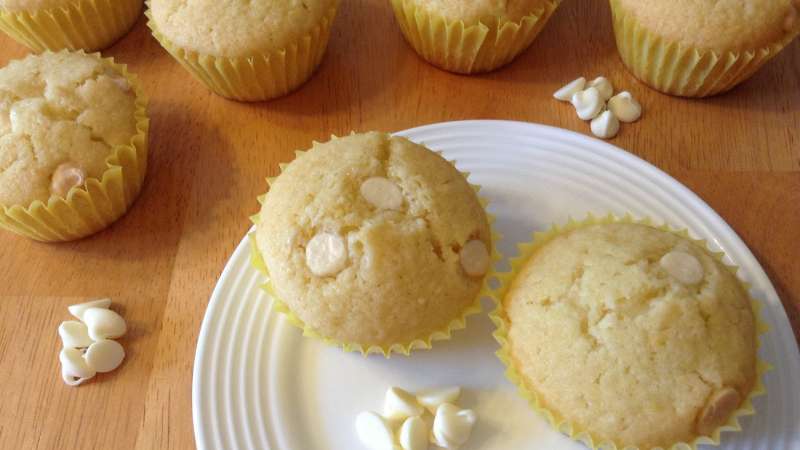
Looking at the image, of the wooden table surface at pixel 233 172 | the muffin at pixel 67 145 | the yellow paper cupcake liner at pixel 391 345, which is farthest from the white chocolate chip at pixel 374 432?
the muffin at pixel 67 145

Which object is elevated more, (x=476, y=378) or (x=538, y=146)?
(x=538, y=146)

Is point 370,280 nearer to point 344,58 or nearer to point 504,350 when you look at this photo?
point 504,350

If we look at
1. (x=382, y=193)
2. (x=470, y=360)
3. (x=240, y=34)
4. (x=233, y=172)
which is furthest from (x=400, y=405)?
(x=240, y=34)

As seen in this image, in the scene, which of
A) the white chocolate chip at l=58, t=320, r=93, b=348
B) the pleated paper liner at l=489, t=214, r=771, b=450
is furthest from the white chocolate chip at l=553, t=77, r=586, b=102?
the white chocolate chip at l=58, t=320, r=93, b=348

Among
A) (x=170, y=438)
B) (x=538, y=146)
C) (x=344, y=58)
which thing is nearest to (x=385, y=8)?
(x=344, y=58)

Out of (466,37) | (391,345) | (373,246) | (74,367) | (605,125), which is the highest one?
(466,37)

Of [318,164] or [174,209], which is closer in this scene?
[318,164]

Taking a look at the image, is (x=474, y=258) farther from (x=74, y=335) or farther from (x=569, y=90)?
(x=74, y=335)

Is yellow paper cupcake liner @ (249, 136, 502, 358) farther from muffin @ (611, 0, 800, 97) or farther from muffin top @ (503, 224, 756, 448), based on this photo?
muffin @ (611, 0, 800, 97)
